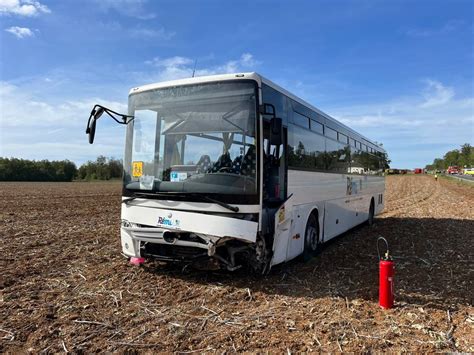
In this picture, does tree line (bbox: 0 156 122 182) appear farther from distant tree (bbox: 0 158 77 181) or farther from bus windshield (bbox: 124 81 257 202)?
bus windshield (bbox: 124 81 257 202)

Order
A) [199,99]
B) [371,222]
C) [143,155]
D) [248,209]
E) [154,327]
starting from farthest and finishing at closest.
→ [371,222], [143,155], [199,99], [248,209], [154,327]

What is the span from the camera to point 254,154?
234 inches

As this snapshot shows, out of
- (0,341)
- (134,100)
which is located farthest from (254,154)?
(0,341)

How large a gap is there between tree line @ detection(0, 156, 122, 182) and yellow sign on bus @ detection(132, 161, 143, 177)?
72872 millimetres

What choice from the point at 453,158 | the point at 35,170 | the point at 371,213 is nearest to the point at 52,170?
the point at 35,170

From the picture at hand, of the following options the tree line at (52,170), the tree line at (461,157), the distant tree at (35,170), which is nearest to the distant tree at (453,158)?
the tree line at (461,157)

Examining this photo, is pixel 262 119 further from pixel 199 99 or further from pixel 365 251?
pixel 365 251

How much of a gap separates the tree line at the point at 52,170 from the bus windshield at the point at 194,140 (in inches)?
2869

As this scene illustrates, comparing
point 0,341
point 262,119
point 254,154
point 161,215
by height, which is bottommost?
point 0,341

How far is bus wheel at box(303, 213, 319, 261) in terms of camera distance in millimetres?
8203

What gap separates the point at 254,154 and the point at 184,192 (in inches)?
47.7

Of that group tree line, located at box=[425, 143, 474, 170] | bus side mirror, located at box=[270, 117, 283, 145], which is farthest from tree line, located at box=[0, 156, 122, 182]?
tree line, located at box=[425, 143, 474, 170]

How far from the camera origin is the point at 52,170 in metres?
86.8

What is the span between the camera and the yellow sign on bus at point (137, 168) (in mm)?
6695
